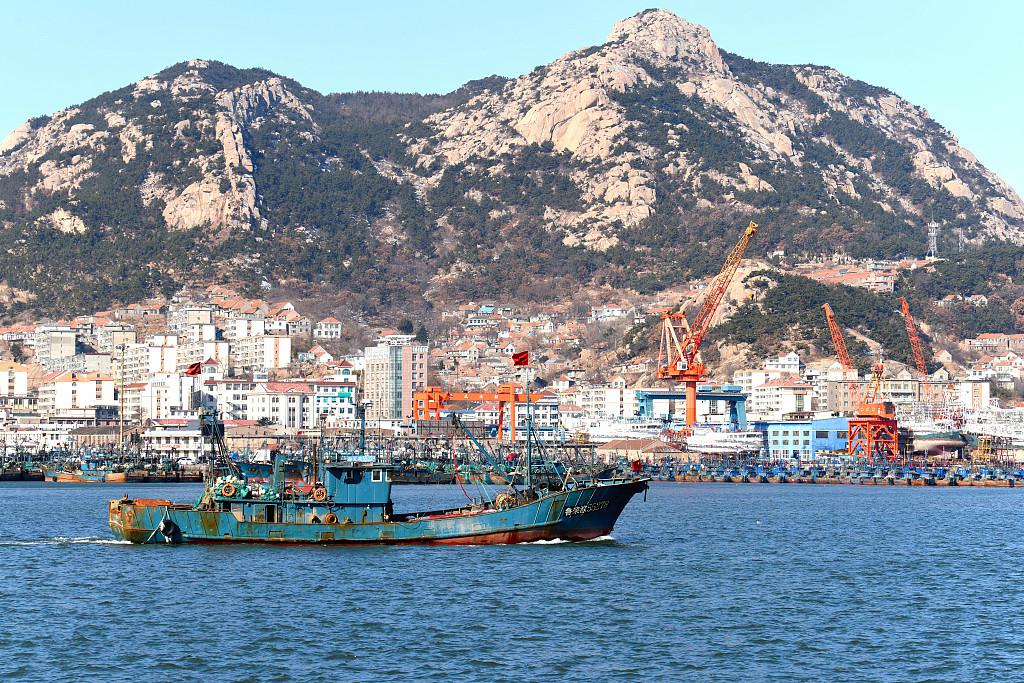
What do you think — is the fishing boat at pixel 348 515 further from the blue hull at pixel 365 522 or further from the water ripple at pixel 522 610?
the water ripple at pixel 522 610

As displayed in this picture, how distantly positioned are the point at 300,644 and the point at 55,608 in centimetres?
1386

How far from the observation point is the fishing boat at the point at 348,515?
3297 inches

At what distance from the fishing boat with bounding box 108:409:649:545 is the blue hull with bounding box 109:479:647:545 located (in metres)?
0.05

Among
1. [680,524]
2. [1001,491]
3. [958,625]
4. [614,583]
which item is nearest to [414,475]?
[1001,491]

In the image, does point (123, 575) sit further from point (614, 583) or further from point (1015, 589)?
point (1015, 589)

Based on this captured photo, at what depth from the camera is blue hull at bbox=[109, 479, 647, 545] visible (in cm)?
8400

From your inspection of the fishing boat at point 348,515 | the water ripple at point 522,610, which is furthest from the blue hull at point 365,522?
the water ripple at point 522,610

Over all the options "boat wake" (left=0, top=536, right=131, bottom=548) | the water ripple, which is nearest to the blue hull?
the water ripple

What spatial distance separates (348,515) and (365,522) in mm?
969

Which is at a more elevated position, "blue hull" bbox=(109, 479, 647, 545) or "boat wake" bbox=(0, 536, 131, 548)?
"blue hull" bbox=(109, 479, 647, 545)

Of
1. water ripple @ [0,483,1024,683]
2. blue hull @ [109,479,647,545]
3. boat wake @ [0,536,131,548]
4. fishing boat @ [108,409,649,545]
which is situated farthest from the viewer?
boat wake @ [0,536,131,548]

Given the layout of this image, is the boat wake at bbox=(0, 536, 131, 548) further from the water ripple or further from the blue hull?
the blue hull

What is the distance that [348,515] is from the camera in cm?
8400

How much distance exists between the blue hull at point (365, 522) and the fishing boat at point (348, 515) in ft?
0.17
